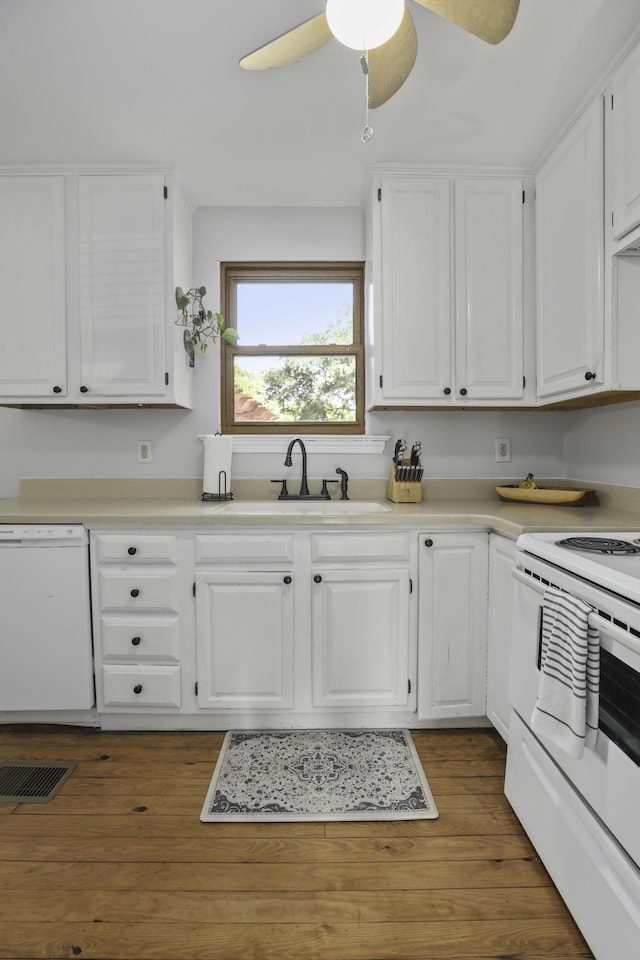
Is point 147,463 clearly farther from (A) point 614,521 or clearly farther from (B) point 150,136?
(A) point 614,521

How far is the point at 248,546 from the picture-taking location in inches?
79.0

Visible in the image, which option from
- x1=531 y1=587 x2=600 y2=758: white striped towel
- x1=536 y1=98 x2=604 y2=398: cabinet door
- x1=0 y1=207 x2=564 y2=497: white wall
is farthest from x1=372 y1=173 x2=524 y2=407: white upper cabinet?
x1=531 y1=587 x2=600 y2=758: white striped towel

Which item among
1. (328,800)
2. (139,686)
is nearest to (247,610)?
(139,686)

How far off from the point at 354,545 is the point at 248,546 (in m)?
0.42

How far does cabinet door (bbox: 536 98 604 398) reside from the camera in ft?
5.89

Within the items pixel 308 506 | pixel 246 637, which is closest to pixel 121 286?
pixel 308 506

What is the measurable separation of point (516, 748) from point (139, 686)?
1.42 m

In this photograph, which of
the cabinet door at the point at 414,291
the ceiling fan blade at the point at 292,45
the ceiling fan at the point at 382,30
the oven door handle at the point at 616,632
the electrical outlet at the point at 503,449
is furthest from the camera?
the electrical outlet at the point at 503,449

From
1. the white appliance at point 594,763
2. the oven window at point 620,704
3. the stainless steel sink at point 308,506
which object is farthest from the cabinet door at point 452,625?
the oven window at point 620,704

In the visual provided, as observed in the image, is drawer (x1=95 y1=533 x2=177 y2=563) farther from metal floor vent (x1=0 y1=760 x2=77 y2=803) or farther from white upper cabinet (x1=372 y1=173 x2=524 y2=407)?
white upper cabinet (x1=372 y1=173 x2=524 y2=407)

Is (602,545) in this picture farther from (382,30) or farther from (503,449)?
(382,30)

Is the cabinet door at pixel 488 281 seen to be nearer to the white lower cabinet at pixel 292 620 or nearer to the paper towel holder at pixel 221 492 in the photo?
the white lower cabinet at pixel 292 620

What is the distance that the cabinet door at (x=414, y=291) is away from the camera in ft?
7.50

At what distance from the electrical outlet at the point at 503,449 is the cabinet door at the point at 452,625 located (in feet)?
2.48
